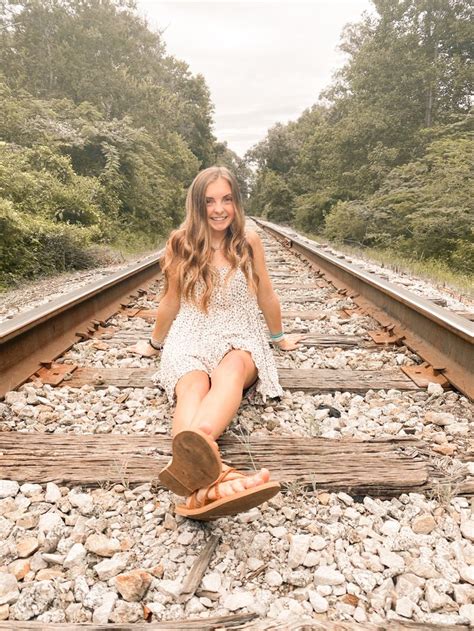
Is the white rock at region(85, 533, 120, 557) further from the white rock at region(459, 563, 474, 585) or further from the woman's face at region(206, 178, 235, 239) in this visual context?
the woman's face at region(206, 178, 235, 239)

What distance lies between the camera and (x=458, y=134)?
13.6 metres

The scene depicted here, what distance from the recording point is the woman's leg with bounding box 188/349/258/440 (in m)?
1.71

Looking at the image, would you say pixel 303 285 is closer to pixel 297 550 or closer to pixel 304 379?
pixel 304 379

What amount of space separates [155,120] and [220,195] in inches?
789

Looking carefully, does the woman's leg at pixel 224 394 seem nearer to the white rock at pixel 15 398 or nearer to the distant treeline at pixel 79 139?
the white rock at pixel 15 398

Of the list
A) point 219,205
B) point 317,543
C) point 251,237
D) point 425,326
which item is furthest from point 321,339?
point 317,543

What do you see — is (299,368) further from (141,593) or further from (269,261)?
(269,261)

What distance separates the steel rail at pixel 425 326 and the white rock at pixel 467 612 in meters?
1.36

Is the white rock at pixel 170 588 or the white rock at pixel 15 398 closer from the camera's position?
the white rock at pixel 170 588

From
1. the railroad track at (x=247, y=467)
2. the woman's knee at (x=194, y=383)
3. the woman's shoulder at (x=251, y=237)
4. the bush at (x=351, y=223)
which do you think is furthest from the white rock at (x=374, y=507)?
the bush at (x=351, y=223)

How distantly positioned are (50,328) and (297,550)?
2.44 m

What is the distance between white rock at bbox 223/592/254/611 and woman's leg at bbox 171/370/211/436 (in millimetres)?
597

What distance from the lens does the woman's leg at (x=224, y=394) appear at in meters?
1.71

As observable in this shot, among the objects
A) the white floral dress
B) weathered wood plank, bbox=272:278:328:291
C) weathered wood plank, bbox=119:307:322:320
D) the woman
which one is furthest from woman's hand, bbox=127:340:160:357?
weathered wood plank, bbox=272:278:328:291
